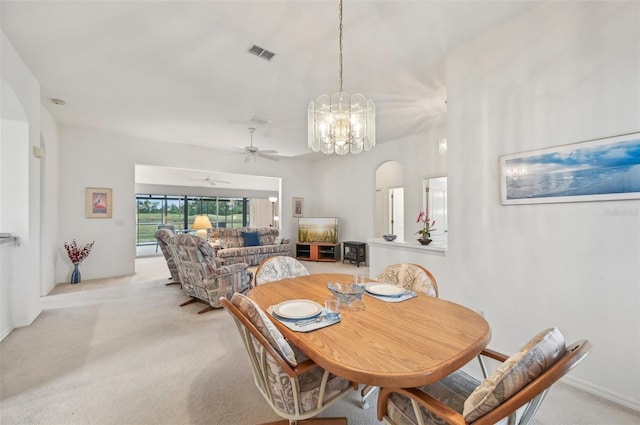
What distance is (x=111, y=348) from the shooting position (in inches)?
95.9

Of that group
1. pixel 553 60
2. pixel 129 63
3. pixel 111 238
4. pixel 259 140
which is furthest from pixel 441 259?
pixel 111 238

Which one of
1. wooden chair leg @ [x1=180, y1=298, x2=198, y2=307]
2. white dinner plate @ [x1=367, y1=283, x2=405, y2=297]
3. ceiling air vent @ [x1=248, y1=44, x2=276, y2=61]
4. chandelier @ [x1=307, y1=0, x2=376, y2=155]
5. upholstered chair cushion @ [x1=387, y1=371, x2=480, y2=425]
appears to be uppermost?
ceiling air vent @ [x1=248, y1=44, x2=276, y2=61]

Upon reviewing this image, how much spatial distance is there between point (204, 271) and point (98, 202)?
10.9 feet

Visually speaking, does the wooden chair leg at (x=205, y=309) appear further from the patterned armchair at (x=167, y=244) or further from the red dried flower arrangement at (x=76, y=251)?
the red dried flower arrangement at (x=76, y=251)

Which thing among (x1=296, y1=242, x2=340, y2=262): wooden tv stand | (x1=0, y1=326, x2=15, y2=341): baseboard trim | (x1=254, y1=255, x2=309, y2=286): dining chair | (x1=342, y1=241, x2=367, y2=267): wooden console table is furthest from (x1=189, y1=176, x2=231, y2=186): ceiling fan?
(x1=254, y1=255, x2=309, y2=286): dining chair

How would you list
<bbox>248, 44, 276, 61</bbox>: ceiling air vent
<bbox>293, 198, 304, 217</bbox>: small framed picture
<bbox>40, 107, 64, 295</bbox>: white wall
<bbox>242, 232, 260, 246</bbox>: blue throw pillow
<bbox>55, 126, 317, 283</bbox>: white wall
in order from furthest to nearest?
<bbox>293, 198, 304, 217</bbox>: small framed picture < <bbox>242, 232, 260, 246</bbox>: blue throw pillow < <bbox>55, 126, 317, 283</bbox>: white wall < <bbox>40, 107, 64, 295</bbox>: white wall < <bbox>248, 44, 276, 61</bbox>: ceiling air vent

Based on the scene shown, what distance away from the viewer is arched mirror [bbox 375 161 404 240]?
6.86 metres

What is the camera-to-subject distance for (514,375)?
78 centimetres

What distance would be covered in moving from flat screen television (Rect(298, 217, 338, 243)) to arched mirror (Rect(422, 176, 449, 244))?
2476 mm

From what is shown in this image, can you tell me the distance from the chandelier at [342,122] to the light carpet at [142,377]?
6.30ft

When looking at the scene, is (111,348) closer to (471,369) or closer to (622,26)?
(471,369)

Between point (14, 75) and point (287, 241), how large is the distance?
5.44 meters

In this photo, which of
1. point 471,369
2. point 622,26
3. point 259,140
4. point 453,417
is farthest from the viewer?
point 259,140

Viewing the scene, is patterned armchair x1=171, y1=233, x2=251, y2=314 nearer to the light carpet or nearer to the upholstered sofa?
the light carpet
